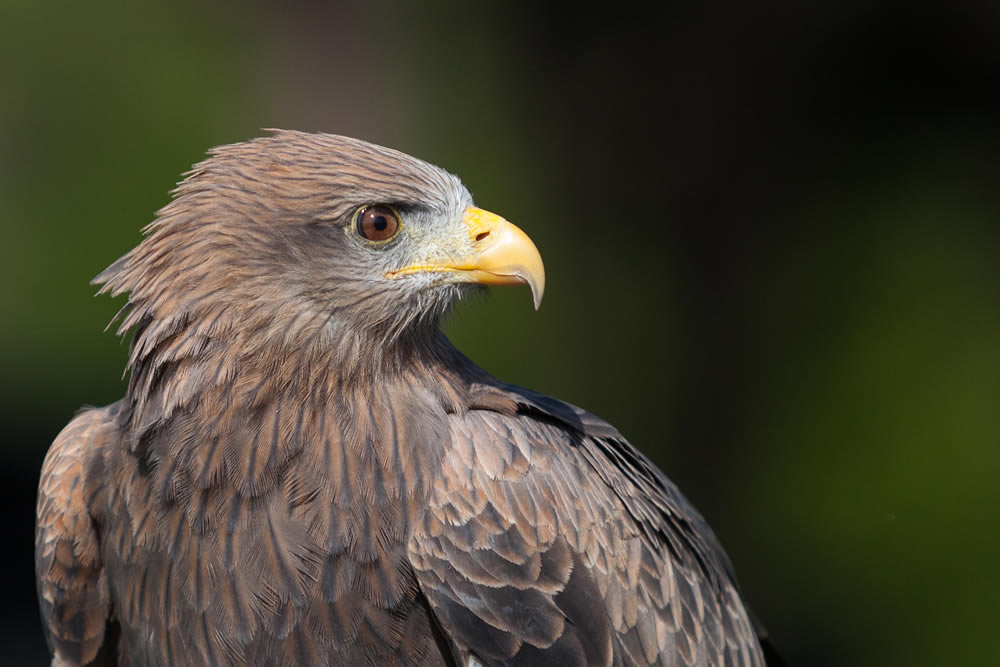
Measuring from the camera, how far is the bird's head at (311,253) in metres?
3.08

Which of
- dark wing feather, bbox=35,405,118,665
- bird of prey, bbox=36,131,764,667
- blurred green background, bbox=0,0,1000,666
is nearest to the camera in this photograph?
bird of prey, bbox=36,131,764,667

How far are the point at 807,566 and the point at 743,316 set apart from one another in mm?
1887

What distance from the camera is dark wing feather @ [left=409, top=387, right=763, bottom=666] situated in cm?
306

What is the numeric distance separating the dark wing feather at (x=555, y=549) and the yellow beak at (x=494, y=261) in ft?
1.32

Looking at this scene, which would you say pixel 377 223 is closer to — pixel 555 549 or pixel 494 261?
pixel 494 261

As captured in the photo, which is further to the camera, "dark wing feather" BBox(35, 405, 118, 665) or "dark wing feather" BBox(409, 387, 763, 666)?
"dark wing feather" BBox(35, 405, 118, 665)

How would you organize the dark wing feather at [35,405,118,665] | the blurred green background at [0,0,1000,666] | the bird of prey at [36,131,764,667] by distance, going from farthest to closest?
the blurred green background at [0,0,1000,666], the dark wing feather at [35,405,118,665], the bird of prey at [36,131,764,667]

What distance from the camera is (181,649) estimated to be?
3.21 m

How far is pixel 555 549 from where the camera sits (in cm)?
320

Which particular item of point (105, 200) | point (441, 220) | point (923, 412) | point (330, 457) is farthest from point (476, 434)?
point (105, 200)

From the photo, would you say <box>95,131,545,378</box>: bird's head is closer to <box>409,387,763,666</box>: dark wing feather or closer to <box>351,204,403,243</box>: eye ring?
<box>351,204,403,243</box>: eye ring

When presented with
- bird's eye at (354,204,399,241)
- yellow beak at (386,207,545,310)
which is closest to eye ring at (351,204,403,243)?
bird's eye at (354,204,399,241)

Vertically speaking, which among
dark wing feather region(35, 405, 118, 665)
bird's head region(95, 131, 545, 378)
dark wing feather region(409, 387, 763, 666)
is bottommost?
dark wing feather region(35, 405, 118, 665)

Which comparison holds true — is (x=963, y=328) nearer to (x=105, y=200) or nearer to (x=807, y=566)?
(x=807, y=566)
